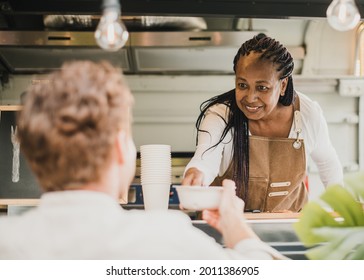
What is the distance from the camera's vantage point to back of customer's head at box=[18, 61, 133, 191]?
4.36 feet

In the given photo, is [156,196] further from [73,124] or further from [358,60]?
[358,60]

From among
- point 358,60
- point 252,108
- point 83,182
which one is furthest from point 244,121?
point 358,60

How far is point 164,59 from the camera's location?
170 inches

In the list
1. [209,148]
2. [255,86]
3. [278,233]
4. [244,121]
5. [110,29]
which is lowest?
[278,233]

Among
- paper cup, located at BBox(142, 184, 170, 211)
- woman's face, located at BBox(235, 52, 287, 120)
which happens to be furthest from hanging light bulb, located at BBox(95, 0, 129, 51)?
woman's face, located at BBox(235, 52, 287, 120)

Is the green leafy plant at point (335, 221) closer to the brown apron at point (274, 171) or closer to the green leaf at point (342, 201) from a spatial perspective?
the green leaf at point (342, 201)

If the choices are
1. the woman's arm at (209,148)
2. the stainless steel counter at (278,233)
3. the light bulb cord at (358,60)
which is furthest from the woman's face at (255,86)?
the light bulb cord at (358,60)

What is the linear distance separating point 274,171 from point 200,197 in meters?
1.02

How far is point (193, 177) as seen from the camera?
7.54ft

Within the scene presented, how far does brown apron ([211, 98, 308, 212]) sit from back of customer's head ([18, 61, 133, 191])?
4.66 feet

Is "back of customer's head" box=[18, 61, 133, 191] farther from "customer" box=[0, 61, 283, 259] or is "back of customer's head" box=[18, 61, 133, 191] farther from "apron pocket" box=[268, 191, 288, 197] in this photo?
"apron pocket" box=[268, 191, 288, 197]

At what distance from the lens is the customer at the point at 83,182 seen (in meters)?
1.33

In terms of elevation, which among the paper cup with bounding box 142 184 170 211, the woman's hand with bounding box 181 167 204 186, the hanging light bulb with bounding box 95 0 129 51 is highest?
the hanging light bulb with bounding box 95 0 129 51
